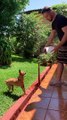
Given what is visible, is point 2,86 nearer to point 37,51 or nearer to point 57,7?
point 37,51

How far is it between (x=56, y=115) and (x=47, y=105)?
512 mm

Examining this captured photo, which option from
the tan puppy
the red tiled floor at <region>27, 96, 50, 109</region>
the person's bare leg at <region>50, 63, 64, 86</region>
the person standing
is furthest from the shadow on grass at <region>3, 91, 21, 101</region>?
the person standing

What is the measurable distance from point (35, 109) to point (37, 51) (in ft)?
33.7

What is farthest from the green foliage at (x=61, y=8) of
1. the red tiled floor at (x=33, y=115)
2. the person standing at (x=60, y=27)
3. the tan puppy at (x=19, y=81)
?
the red tiled floor at (x=33, y=115)

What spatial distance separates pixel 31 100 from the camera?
4730mm

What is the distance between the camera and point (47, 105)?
441 cm

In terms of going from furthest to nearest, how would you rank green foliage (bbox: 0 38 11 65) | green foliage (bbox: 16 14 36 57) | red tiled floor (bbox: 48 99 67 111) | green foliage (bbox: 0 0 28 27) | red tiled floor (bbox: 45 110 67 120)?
green foliage (bbox: 16 14 36 57), green foliage (bbox: 0 0 28 27), green foliage (bbox: 0 38 11 65), red tiled floor (bbox: 48 99 67 111), red tiled floor (bbox: 45 110 67 120)

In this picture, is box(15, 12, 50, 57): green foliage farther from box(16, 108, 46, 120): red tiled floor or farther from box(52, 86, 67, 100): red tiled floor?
box(16, 108, 46, 120): red tiled floor

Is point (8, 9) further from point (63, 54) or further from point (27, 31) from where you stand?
point (63, 54)

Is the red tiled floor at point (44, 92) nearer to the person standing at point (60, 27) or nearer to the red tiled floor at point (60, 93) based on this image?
the red tiled floor at point (60, 93)

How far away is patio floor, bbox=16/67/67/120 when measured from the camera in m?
3.89

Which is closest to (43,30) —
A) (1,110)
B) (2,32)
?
(2,32)

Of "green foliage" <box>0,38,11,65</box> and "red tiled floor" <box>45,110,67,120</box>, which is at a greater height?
"red tiled floor" <box>45,110,67,120</box>

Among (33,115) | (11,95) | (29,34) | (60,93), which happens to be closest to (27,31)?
(29,34)
